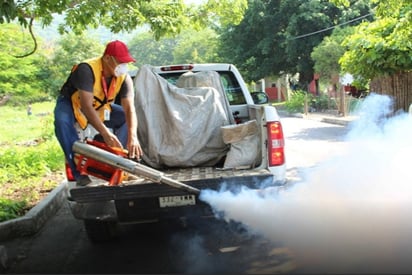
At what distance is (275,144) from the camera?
14.6 feet

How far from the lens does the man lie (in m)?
4.29

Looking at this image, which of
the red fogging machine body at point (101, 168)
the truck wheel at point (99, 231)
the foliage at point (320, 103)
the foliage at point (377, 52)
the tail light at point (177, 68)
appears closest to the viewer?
the red fogging machine body at point (101, 168)

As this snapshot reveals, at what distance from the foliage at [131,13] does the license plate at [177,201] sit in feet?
12.7

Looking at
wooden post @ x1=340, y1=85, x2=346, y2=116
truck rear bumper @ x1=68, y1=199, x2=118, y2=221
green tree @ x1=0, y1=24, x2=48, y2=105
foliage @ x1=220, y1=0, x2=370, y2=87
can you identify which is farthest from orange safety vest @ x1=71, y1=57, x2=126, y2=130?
foliage @ x1=220, y1=0, x2=370, y2=87

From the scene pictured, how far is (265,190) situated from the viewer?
171 inches

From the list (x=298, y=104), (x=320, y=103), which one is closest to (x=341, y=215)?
(x=320, y=103)

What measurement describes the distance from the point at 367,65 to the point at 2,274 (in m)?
11.6

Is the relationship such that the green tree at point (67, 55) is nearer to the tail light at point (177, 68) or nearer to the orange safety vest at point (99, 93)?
the tail light at point (177, 68)

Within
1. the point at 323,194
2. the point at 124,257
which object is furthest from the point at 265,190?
the point at 124,257

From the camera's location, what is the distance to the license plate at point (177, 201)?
4.17 m

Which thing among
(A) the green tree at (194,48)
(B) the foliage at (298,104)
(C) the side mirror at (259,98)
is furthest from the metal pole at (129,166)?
(A) the green tree at (194,48)

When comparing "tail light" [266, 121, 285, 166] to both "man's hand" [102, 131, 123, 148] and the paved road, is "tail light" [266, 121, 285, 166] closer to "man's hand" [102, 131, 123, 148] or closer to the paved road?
the paved road

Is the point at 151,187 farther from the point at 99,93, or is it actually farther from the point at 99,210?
the point at 99,93

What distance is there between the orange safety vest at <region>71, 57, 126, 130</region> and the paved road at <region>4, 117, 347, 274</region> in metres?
1.32
